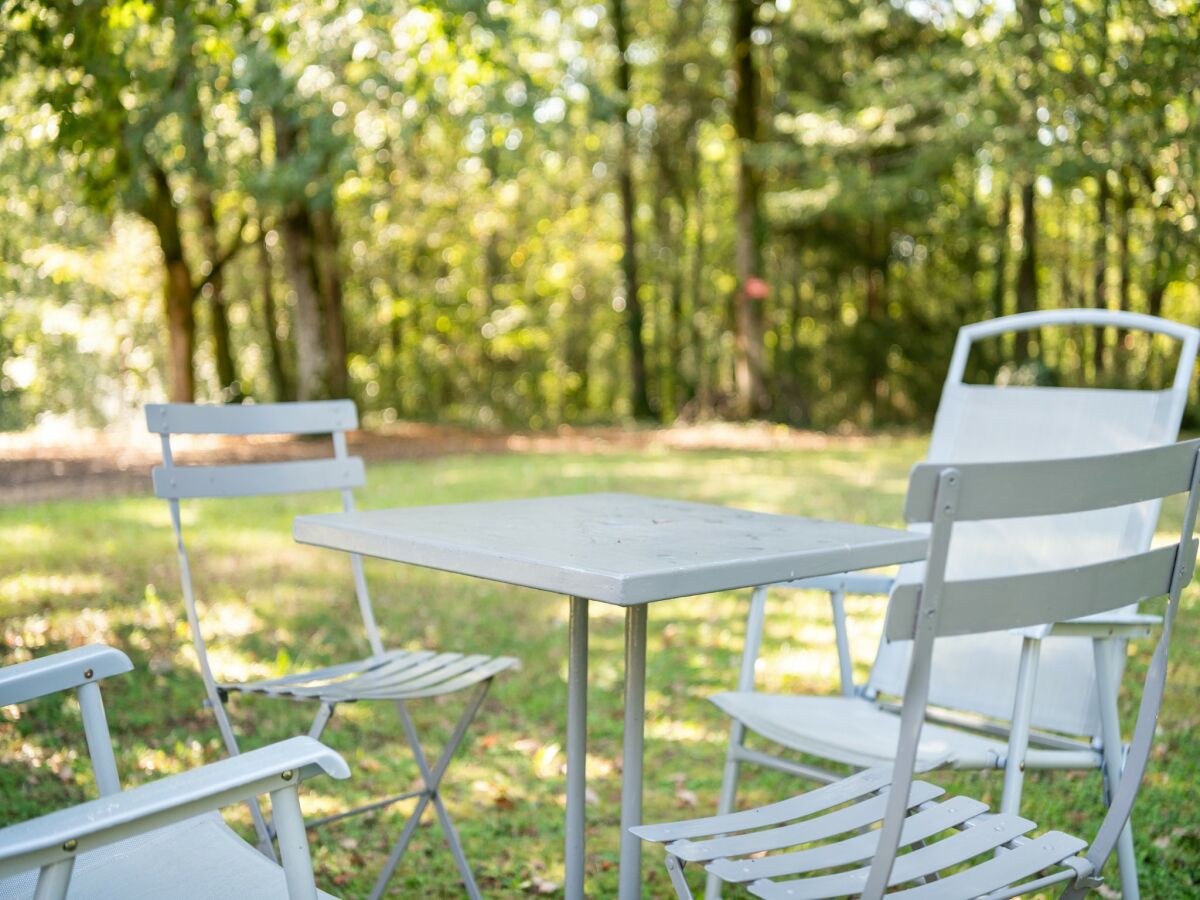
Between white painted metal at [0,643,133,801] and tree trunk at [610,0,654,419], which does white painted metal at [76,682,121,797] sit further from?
tree trunk at [610,0,654,419]

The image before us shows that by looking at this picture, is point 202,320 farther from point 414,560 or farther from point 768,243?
point 414,560

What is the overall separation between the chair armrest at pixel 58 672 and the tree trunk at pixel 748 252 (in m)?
16.5

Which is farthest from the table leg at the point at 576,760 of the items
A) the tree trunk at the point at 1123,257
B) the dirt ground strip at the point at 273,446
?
the tree trunk at the point at 1123,257

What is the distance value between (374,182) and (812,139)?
621cm

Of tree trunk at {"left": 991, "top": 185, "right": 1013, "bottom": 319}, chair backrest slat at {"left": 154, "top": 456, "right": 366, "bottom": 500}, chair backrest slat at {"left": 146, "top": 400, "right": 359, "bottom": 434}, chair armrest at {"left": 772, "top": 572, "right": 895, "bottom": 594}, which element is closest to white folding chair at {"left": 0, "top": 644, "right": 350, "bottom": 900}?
chair backrest slat at {"left": 154, "top": 456, "right": 366, "bottom": 500}

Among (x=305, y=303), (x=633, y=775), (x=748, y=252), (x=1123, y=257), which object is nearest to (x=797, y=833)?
(x=633, y=775)

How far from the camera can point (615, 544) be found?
7.43ft

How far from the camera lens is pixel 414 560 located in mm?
2273

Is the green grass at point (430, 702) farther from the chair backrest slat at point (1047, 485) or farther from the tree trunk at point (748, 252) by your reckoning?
the tree trunk at point (748, 252)

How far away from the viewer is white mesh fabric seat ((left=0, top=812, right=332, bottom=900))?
1832 mm

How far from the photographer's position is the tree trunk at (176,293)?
1652 cm

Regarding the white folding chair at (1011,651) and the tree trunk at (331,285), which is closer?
the white folding chair at (1011,651)

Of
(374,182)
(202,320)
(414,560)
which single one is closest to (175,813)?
(414,560)

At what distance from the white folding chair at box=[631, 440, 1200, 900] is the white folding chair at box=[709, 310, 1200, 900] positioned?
38 centimetres
